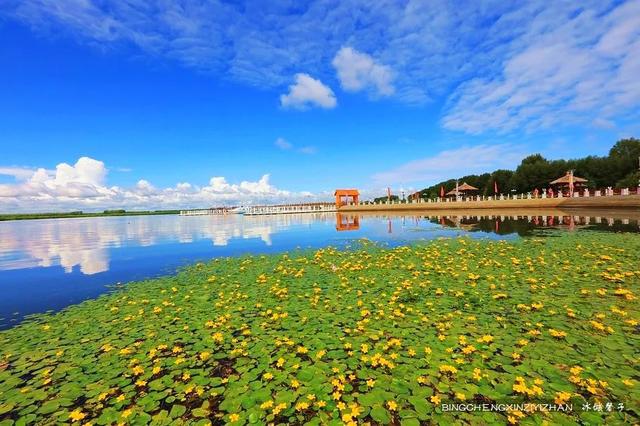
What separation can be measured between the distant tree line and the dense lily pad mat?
4918 centimetres

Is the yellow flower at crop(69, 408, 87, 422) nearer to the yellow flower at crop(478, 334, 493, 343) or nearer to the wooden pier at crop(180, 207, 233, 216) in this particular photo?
the yellow flower at crop(478, 334, 493, 343)

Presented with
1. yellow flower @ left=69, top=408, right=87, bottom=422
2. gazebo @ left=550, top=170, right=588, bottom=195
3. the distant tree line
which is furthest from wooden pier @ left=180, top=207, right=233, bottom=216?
yellow flower @ left=69, top=408, right=87, bottom=422

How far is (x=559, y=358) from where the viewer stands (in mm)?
3889

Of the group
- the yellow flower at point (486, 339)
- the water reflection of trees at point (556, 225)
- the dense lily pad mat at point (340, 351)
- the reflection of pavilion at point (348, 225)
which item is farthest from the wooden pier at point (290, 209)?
the yellow flower at point (486, 339)

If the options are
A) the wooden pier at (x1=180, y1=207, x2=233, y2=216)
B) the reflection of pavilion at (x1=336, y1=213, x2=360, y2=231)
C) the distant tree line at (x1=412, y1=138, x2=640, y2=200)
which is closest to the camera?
the reflection of pavilion at (x1=336, y1=213, x2=360, y2=231)

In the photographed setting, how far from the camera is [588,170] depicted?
51344 mm

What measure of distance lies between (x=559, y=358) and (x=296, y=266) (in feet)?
25.0

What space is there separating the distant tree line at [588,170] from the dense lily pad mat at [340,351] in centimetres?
4918

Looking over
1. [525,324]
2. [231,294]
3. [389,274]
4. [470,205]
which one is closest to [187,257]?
[231,294]

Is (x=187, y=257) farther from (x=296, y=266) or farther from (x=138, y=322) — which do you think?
(x=138, y=322)

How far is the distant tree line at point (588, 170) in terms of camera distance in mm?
45906

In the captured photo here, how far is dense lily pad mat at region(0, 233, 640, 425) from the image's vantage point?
10.6 ft

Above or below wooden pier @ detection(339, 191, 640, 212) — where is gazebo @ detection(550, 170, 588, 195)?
above

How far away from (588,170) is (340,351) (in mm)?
65489
